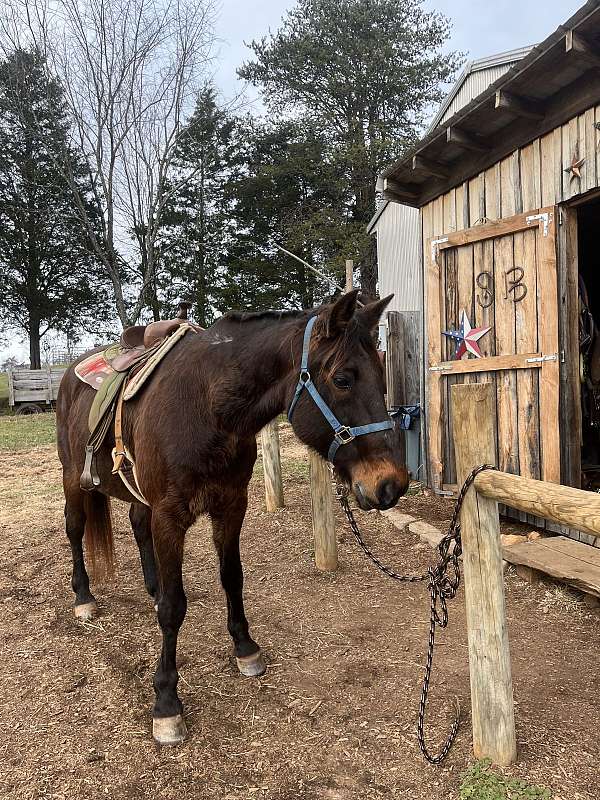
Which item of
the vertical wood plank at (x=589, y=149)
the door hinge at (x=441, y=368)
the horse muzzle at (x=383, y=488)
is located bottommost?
the horse muzzle at (x=383, y=488)

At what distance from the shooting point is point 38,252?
2242 centimetres

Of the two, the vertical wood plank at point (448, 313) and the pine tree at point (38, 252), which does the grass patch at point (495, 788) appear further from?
the pine tree at point (38, 252)

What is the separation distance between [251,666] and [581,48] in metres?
4.08

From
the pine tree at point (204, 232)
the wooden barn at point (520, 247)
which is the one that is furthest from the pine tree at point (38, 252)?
the wooden barn at point (520, 247)

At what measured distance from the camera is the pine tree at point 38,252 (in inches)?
837

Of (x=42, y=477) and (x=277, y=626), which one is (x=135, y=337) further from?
(x=42, y=477)

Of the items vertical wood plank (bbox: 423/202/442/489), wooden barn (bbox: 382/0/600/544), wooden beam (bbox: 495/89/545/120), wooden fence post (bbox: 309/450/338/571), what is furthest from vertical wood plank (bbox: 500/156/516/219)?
wooden fence post (bbox: 309/450/338/571)

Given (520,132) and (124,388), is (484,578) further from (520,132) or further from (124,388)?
(520,132)

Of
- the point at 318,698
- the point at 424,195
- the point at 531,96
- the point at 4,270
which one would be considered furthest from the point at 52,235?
the point at 318,698

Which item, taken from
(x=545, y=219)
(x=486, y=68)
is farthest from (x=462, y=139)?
(x=486, y=68)

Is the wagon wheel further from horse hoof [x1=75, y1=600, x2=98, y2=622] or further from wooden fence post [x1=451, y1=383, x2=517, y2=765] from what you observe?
wooden fence post [x1=451, y1=383, x2=517, y2=765]

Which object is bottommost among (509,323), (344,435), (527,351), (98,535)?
(98,535)

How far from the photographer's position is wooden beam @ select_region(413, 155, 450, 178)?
5039 mm

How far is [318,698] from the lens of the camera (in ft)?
8.35
